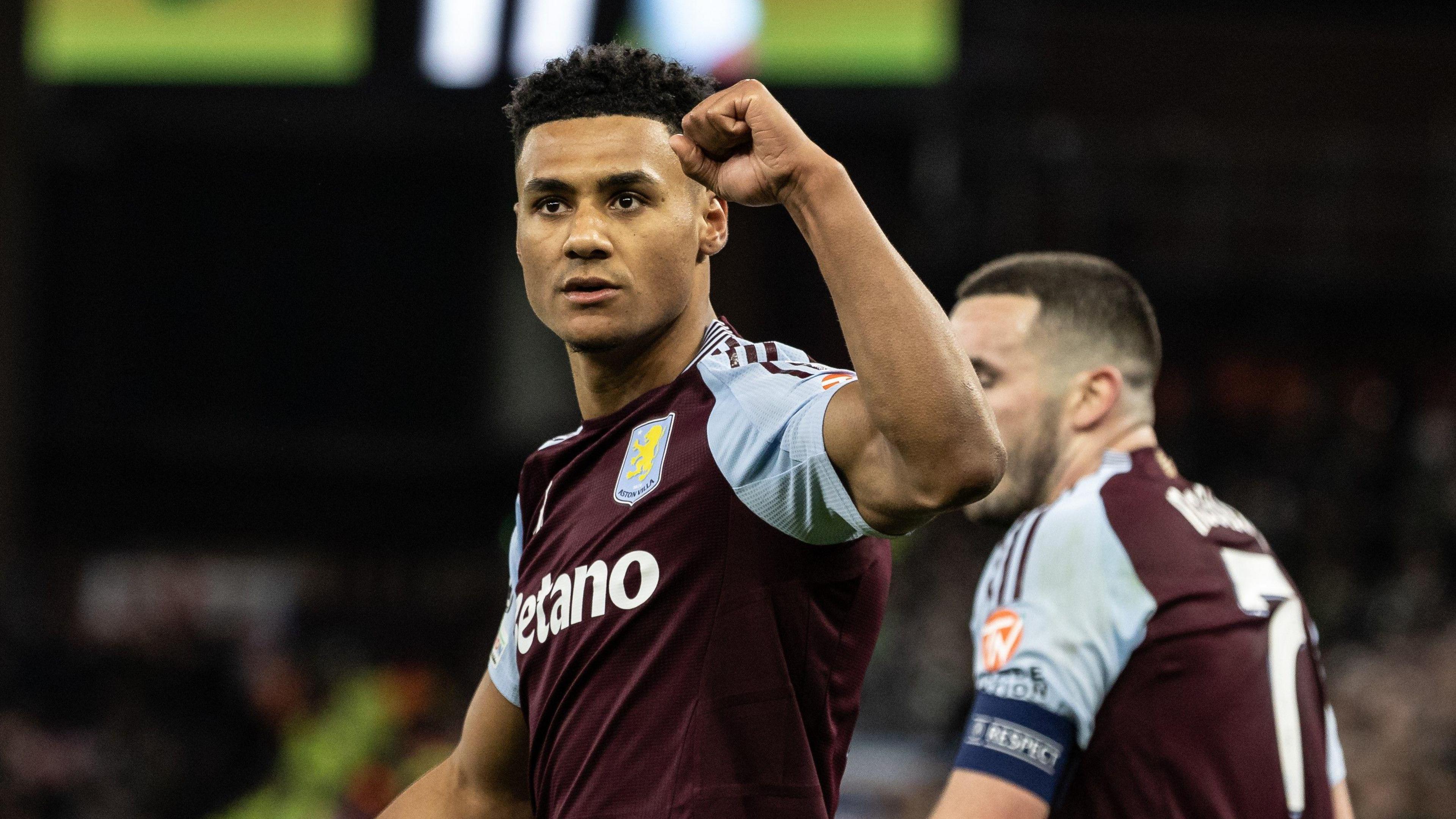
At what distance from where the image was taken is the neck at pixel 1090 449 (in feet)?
11.6

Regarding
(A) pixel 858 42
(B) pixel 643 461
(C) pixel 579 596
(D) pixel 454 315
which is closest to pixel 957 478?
(B) pixel 643 461

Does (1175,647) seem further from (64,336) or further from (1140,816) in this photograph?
(64,336)

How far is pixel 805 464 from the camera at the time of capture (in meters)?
2.12

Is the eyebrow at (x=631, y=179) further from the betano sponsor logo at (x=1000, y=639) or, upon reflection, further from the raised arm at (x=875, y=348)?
the betano sponsor logo at (x=1000, y=639)

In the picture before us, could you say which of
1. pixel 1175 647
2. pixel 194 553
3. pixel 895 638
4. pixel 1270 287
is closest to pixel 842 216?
pixel 1175 647

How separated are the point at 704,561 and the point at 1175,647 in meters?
1.23

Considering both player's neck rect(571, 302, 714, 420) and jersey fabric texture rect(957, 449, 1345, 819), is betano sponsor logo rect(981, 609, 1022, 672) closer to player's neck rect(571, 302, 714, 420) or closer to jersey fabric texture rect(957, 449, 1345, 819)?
jersey fabric texture rect(957, 449, 1345, 819)

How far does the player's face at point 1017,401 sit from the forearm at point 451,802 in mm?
1207

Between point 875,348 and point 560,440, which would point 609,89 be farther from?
point 875,348

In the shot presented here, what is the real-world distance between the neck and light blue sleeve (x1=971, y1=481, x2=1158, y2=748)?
0.30 m

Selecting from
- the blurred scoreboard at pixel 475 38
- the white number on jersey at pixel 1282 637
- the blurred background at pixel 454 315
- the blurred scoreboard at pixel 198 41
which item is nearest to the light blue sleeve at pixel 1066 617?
the white number on jersey at pixel 1282 637

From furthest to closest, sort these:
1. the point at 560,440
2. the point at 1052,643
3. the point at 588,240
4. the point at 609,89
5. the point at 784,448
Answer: the point at 1052,643 → the point at 560,440 → the point at 609,89 → the point at 588,240 → the point at 784,448

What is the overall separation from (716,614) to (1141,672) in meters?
1.17

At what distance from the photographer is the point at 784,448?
216 centimetres
